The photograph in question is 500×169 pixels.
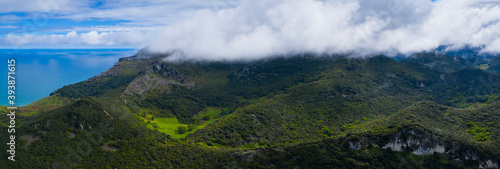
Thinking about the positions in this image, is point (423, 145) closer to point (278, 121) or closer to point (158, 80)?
point (278, 121)

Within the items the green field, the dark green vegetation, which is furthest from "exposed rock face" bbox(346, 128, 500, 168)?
the green field

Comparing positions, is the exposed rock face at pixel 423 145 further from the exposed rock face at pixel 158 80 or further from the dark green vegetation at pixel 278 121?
the exposed rock face at pixel 158 80

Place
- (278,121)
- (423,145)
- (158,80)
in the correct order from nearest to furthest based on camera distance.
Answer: (423,145)
(278,121)
(158,80)

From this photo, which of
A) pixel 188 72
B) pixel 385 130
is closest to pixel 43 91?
pixel 188 72

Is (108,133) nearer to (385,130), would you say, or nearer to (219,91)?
(385,130)

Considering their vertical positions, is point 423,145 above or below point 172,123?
above

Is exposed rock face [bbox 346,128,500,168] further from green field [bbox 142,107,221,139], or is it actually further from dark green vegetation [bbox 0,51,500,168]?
green field [bbox 142,107,221,139]

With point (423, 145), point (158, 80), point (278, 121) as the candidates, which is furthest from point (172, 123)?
point (423, 145)
